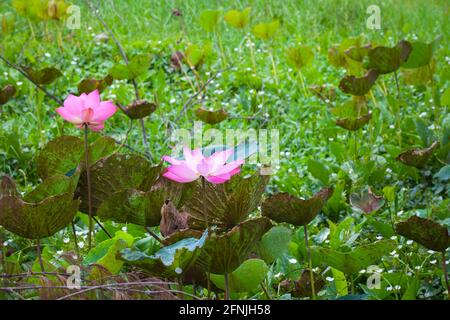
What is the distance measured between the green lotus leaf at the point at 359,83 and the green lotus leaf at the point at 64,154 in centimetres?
123

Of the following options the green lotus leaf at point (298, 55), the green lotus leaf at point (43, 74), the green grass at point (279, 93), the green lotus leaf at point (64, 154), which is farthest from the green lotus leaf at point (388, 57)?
the green lotus leaf at point (64, 154)

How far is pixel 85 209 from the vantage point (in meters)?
1.48

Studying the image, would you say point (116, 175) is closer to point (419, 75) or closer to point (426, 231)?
point (426, 231)

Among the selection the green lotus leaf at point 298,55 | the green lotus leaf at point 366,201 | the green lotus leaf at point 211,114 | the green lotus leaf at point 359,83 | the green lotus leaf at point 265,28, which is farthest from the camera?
the green lotus leaf at point 265,28

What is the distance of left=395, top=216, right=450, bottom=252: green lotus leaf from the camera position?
137 cm

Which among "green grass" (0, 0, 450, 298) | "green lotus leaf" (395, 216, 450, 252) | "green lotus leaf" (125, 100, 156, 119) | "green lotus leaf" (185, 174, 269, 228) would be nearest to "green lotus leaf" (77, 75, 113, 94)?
"green lotus leaf" (125, 100, 156, 119)

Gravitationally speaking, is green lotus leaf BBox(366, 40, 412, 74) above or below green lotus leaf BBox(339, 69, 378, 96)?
above

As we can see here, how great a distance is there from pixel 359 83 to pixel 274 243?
4.15 feet

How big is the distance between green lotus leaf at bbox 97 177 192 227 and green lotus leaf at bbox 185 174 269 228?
0.05 metres

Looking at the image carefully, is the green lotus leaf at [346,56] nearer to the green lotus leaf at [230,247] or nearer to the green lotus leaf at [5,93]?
the green lotus leaf at [5,93]

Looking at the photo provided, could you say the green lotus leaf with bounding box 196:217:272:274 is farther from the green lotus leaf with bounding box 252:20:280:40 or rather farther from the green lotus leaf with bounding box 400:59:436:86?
the green lotus leaf with bounding box 252:20:280:40

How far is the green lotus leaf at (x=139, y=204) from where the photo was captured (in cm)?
132
